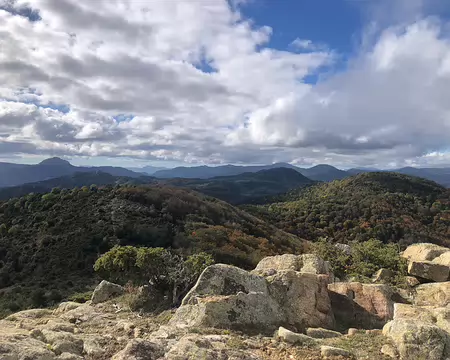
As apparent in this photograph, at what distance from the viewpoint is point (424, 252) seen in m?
20.8

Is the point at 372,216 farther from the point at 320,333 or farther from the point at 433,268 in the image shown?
the point at 320,333

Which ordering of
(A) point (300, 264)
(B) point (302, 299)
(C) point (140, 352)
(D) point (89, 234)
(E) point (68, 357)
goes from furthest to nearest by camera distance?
(D) point (89, 234) → (A) point (300, 264) → (B) point (302, 299) → (E) point (68, 357) → (C) point (140, 352)

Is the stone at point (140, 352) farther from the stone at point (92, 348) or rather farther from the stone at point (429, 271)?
the stone at point (429, 271)

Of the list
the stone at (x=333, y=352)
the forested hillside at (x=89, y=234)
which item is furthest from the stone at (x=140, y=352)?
the forested hillside at (x=89, y=234)

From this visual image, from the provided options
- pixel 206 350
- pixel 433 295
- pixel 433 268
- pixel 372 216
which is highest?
pixel 206 350

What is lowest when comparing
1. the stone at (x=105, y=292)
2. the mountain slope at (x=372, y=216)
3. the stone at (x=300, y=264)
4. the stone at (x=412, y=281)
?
the mountain slope at (x=372, y=216)

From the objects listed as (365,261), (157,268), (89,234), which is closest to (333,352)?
(157,268)

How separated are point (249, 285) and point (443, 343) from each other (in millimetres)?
5880

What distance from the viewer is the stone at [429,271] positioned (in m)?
17.4

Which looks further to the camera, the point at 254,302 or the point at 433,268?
the point at 433,268

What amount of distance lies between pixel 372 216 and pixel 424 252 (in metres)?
78.8

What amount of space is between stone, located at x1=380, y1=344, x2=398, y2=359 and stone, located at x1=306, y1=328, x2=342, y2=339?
185cm

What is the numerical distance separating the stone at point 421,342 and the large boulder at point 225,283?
4.47 meters

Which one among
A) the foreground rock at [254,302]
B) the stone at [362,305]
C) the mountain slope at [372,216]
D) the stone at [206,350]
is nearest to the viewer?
the stone at [206,350]
